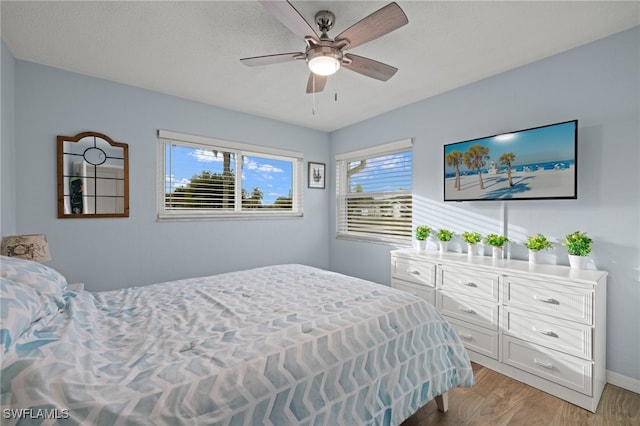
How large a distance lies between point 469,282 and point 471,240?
1.61 feet

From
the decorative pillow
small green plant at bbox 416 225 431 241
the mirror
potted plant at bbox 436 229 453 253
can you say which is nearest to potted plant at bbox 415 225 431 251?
small green plant at bbox 416 225 431 241

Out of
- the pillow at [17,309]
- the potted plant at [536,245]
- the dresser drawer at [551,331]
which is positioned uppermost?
the potted plant at [536,245]

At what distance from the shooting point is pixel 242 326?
1421 millimetres

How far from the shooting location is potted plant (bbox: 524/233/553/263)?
90.9 inches

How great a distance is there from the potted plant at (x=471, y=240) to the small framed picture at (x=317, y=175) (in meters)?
2.32

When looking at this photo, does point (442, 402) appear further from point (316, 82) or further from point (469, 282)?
point (316, 82)

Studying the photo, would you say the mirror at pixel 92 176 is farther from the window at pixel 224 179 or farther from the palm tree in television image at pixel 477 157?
the palm tree in television image at pixel 477 157

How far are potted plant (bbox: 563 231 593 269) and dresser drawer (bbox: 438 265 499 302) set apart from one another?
54 cm

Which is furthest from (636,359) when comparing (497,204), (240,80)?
(240,80)

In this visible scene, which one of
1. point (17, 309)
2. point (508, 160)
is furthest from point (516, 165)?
point (17, 309)

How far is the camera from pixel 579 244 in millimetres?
2117

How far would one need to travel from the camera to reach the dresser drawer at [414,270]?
2.74 metres

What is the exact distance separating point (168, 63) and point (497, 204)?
328 cm

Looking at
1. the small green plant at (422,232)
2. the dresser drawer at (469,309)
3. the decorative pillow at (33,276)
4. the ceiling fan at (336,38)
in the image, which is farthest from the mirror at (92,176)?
the dresser drawer at (469,309)
